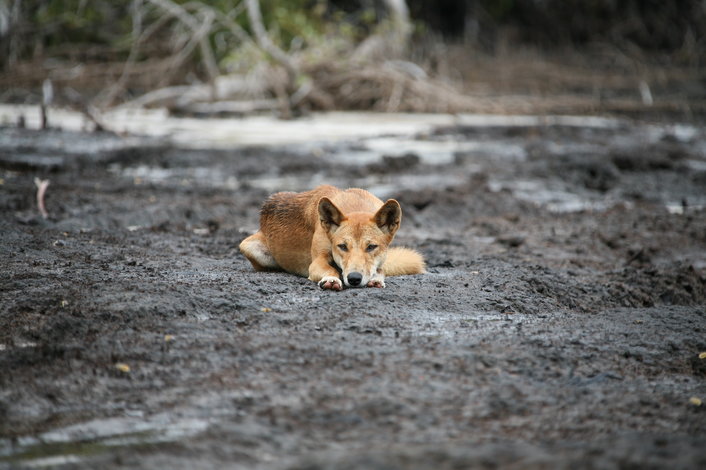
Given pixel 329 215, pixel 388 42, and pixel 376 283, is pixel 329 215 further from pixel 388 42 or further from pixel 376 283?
pixel 388 42

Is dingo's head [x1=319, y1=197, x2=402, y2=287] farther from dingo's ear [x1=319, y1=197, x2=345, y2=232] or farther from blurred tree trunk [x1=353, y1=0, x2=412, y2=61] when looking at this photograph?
blurred tree trunk [x1=353, y1=0, x2=412, y2=61]

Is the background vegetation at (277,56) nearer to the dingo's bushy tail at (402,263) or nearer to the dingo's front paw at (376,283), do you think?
the dingo's bushy tail at (402,263)

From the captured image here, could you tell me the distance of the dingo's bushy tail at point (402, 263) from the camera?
592 centimetres

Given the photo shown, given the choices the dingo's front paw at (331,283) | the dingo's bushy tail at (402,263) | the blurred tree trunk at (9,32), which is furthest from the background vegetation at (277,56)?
the dingo's front paw at (331,283)

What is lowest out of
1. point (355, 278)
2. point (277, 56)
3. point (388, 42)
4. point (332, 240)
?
point (355, 278)

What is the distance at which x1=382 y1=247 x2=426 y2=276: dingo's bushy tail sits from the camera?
19.4 ft

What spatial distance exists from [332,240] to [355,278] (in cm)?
34

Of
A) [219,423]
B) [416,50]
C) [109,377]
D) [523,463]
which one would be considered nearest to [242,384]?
[219,423]

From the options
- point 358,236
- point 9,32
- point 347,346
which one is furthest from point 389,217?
point 9,32

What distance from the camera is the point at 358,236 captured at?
5.35 metres

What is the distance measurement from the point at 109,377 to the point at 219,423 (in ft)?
2.59

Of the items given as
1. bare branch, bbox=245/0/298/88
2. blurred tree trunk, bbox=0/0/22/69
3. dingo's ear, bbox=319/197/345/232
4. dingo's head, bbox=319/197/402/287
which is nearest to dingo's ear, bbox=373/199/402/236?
dingo's head, bbox=319/197/402/287

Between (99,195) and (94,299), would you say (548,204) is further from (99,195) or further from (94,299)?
(94,299)

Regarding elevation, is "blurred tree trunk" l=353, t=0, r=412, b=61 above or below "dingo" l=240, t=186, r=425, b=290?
above
